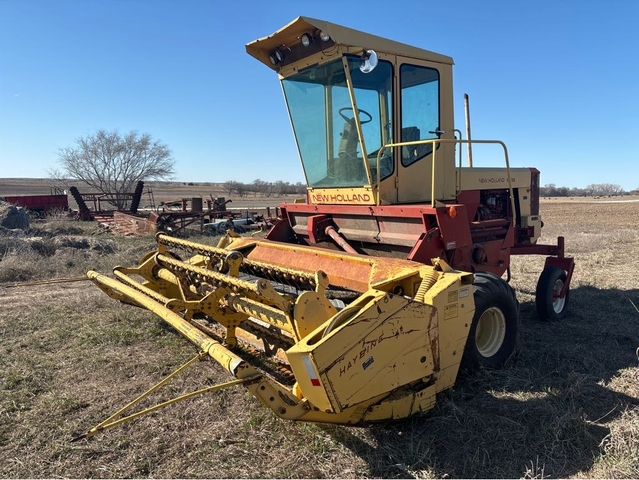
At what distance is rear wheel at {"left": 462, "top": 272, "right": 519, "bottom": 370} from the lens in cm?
404

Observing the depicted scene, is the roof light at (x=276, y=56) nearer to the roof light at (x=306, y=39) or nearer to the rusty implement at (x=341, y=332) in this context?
the roof light at (x=306, y=39)

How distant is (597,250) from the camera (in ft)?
40.1

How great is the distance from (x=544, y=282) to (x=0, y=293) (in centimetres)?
848

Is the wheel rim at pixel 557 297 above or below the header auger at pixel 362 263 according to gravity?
below

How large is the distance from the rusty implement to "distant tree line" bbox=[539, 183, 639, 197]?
92865 mm

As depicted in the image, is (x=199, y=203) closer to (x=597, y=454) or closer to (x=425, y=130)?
(x=425, y=130)

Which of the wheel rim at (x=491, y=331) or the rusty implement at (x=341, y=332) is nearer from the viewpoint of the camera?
the rusty implement at (x=341, y=332)

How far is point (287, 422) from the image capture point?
3.43 meters

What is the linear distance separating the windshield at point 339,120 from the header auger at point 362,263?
16 mm

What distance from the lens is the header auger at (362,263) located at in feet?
9.90

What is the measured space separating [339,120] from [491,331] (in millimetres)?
2793

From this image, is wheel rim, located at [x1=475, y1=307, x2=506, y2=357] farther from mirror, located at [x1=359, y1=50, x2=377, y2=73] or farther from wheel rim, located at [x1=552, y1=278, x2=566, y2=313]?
mirror, located at [x1=359, y1=50, x2=377, y2=73]

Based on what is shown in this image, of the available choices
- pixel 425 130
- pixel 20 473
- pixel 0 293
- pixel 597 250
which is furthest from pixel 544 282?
pixel 0 293

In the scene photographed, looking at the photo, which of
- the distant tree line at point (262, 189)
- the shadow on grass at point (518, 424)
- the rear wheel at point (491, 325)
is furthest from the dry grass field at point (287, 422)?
the distant tree line at point (262, 189)
